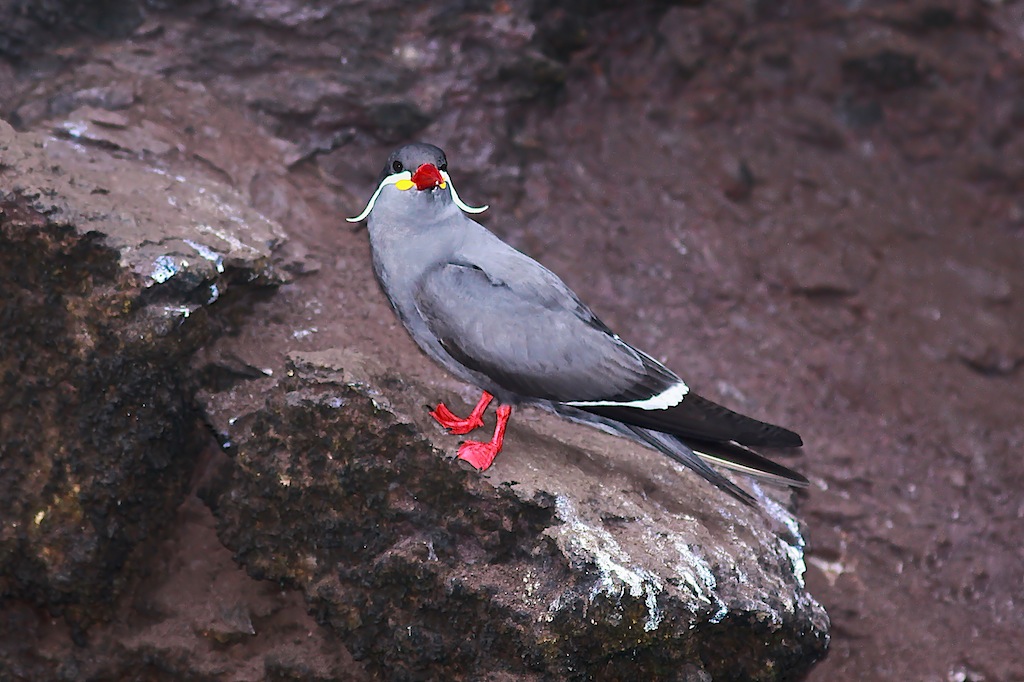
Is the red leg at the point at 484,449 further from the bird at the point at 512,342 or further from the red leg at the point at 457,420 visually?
the red leg at the point at 457,420

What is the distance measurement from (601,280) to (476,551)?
2842mm

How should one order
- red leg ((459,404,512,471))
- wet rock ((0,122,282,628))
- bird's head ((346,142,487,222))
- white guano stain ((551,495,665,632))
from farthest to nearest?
bird's head ((346,142,487,222)) < wet rock ((0,122,282,628)) < red leg ((459,404,512,471)) < white guano stain ((551,495,665,632))

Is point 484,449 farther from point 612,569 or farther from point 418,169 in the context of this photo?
point 418,169

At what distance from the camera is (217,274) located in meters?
4.88

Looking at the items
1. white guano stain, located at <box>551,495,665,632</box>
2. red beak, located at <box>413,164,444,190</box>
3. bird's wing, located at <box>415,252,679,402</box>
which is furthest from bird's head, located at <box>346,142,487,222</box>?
white guano stain, located at <box>551,495,665,632</box>

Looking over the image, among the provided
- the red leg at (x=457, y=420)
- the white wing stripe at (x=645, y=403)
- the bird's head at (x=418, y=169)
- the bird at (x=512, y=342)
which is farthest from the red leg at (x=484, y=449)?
the bird's head at (x=418, y=169)

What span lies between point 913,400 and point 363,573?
157 inches

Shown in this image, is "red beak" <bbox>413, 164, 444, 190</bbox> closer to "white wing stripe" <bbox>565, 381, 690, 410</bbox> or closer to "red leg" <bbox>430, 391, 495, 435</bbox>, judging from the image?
"red leg" <bbox>430, 391, 495, 435</bbox>

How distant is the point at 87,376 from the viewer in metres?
4.65

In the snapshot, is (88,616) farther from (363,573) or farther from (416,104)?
(416,104)

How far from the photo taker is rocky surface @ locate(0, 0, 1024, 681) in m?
4.71

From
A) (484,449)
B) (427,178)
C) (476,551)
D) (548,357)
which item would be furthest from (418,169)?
(476,551)

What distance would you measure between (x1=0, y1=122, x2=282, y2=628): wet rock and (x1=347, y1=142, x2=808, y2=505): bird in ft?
2.90

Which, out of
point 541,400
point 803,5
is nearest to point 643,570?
point 541,400
